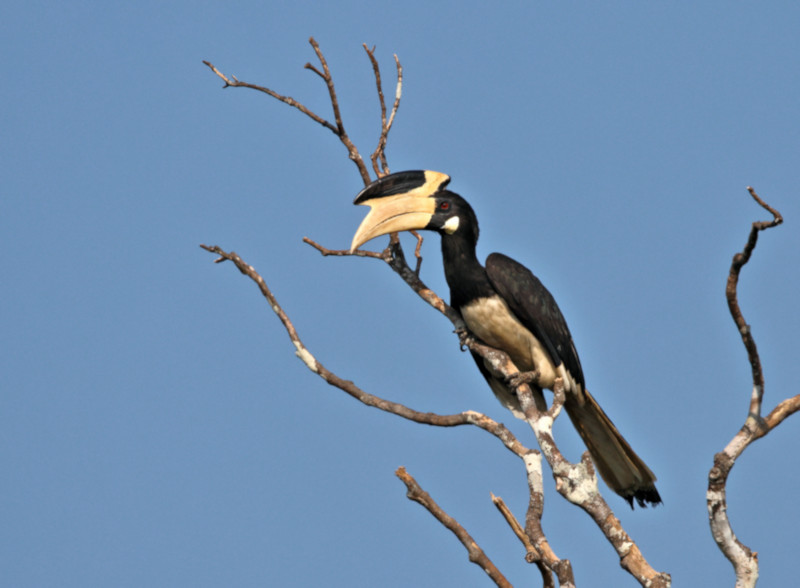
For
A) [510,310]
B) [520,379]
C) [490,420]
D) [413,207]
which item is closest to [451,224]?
[413,207]

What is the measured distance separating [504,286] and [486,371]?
31.6 inches

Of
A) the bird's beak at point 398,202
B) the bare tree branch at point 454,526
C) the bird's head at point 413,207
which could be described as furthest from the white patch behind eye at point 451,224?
the bare tree branch at point 454,526

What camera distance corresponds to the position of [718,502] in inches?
193

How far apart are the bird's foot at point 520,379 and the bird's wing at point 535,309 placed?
18cm

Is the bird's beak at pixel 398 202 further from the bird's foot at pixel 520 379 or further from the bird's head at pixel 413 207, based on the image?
the bird's foot at pixel 520 379

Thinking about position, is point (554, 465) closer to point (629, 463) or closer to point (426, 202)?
point (629, 463)

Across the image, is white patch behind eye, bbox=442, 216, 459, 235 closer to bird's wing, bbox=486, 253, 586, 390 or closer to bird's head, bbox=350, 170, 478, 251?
bird's head, bbox=350, 170, 478, 251

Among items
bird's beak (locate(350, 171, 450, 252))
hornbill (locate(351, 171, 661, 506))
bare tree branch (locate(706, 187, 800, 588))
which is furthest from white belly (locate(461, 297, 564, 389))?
bare tree branch (locate(706, 187, 800, 588))

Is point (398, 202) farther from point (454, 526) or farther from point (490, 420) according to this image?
point (454, 526)

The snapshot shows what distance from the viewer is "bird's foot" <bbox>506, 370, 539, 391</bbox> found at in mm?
6732

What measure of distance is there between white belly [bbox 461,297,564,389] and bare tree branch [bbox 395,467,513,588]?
213cm

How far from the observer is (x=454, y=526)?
502cm

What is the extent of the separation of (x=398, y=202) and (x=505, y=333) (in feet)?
3.91

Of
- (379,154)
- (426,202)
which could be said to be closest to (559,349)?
(426,202)
